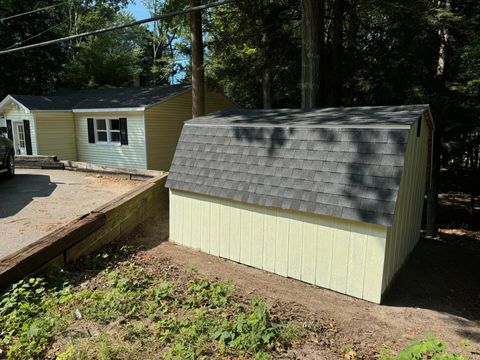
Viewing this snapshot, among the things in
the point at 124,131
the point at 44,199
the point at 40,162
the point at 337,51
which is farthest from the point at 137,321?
the point at 124,131

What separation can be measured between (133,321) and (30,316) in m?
1.32

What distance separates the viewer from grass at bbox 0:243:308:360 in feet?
13.4

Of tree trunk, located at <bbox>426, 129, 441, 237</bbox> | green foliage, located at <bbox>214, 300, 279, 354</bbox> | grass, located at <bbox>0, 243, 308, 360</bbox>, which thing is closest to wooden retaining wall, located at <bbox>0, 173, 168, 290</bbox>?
grass, located at <bbox>0, 243, 308, 360</bbox>

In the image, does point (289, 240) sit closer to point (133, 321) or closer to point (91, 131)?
point (133, 321)

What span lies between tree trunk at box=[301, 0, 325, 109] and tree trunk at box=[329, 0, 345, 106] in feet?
7.01

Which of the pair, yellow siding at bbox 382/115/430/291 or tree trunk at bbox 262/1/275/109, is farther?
tree trunk at bbox 262/1/275/109

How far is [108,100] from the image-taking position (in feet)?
59.1

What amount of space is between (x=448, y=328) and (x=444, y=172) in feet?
67.8

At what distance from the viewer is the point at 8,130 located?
18938 mm

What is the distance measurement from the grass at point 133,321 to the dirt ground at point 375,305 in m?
0.55

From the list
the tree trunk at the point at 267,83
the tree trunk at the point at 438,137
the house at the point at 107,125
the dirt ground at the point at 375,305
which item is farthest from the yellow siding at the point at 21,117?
the tree trunk at the point at 438,137

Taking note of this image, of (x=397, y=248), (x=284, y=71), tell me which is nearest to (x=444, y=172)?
(x=284, y=71)

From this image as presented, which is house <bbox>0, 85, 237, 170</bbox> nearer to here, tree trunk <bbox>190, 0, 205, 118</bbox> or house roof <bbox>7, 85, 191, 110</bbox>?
house roof <bbox>7, 85, 191, 110</bbox>

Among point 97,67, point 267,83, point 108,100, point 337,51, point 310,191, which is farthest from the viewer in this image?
point 97,67
